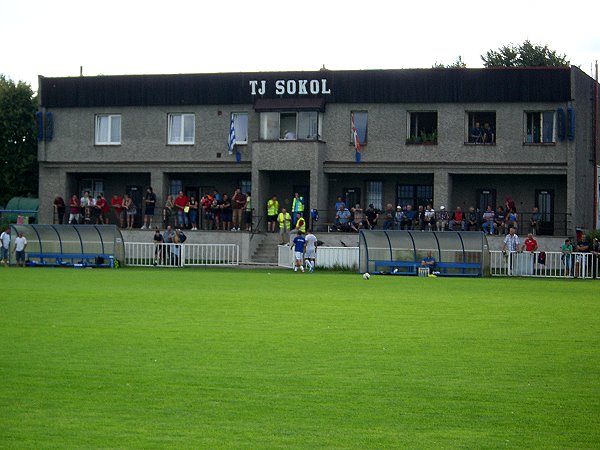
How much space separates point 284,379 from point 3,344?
5.13 meters

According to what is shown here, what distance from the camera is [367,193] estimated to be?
54.7 m

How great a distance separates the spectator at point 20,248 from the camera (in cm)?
4591

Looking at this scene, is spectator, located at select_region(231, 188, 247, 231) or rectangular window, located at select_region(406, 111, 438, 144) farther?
rectangular window, located at select_region(406, 111, 438, 144)

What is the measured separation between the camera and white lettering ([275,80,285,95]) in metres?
54.3

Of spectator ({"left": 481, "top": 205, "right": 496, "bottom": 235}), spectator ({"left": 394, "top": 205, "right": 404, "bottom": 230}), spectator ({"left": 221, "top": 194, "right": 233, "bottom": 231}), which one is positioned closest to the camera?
spectator ({"left": 481, "top": 205, "right": 496, "bottom": 235})

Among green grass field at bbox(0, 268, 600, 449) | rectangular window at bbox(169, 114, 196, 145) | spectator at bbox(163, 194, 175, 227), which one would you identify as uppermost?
rectangular window at bbox(169, 114, 196, 145)

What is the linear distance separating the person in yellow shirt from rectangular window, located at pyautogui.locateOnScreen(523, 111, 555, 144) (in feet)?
39.9

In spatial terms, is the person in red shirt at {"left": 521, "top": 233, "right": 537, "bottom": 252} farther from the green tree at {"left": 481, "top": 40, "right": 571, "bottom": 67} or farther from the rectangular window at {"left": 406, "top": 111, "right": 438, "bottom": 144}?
the green tree at {"left": 481, "top": 40, "right": 571, "bottom": 67}

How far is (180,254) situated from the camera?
47.2 metres

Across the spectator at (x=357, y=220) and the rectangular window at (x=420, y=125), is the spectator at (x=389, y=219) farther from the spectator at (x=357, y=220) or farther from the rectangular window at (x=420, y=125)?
the rectangular window at (x=420, y=125)

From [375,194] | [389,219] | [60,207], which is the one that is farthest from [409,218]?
[60,207]

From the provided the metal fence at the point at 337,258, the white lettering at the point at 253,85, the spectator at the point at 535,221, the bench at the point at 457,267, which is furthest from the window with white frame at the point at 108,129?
the spectator at the point at 535,221

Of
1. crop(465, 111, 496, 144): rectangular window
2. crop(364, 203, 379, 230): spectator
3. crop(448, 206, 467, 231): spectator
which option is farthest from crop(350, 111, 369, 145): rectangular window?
crop(448, 206, 467, 231): spectator

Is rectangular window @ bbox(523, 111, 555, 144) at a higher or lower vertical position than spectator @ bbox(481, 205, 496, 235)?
higher
